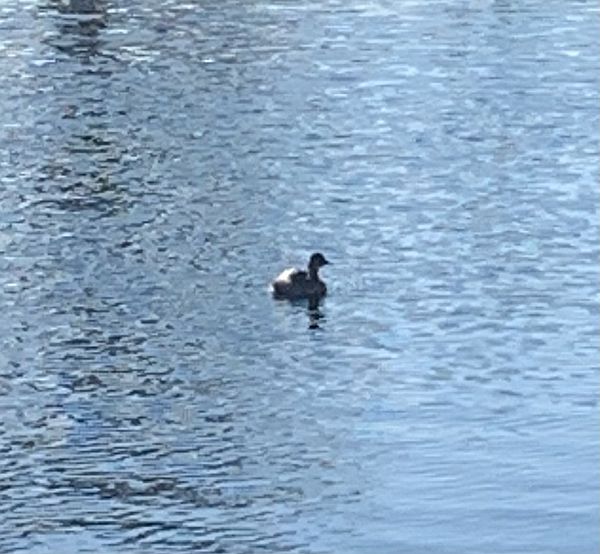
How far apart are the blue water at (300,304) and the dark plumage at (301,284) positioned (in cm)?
22

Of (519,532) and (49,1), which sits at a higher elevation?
(519,532)

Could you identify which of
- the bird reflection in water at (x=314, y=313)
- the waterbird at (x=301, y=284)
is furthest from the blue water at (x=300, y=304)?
the waterbird at (x=301, y=284)

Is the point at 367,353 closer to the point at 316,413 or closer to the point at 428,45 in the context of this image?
the point at 316,413

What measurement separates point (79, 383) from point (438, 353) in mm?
3574

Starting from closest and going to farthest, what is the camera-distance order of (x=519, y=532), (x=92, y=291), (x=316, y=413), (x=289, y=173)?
(x=519, y=532) < (x=316, y=413) < (x=92, y=291) < (x=289, y=173)

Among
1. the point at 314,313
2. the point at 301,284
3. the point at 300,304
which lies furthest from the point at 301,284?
the point at 314,313

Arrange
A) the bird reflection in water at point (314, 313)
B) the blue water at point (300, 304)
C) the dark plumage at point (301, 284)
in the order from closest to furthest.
Result: the blue water at point (300, 304) → the bird reflection in water at point (314, 313) → the dark plumage at point (301, 284)

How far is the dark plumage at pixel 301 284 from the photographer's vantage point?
1079 inches

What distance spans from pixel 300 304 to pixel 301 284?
8.8 inches

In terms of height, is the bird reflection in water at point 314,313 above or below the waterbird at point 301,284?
below

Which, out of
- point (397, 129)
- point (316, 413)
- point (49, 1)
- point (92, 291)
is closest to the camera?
point (316, 413)

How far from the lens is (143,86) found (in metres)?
40.3

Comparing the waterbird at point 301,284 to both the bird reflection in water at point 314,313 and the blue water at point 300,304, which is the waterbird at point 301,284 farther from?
the blue water at point 300,304

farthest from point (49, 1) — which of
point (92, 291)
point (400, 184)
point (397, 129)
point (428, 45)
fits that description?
point (92, 291)
